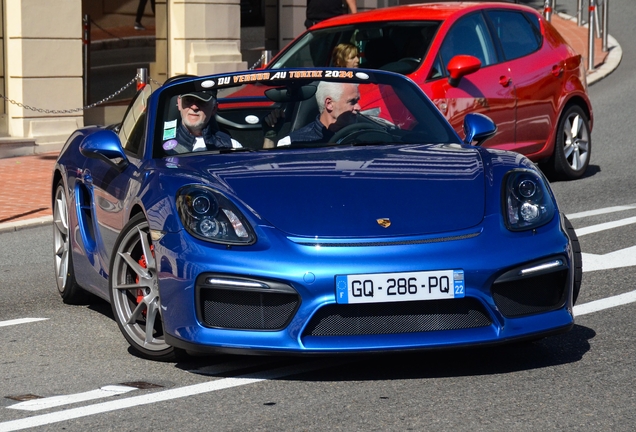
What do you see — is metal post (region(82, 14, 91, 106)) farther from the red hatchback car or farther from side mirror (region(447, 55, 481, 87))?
side mirror (region(447, 55, 481, 87))

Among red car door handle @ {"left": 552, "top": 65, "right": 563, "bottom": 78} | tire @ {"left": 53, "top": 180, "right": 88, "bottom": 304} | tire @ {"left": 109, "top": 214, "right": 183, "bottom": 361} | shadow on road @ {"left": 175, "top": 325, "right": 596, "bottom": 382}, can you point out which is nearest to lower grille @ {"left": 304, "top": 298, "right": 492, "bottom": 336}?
shadow on road @ {"left": 175, "top": 325, "right": 596, "bottom": 382}

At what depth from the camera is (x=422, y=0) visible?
32.0 m

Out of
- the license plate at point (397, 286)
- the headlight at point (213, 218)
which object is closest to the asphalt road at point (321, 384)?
the license plate at point (397, 286)

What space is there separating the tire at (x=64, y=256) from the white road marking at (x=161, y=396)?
2.02 meters

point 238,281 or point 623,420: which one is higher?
point 238,281

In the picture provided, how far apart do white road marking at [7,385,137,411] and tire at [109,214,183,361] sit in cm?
39

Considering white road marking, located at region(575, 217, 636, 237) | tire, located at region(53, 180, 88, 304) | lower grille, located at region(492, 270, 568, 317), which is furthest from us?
white road marking, located at region(575, 217, 636, 237)

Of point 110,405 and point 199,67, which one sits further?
point 199,67

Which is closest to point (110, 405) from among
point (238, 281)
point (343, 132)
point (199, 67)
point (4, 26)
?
point (238, 281)

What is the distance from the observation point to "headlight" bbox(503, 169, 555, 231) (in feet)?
17.7

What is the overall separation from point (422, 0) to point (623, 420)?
28.1 meters

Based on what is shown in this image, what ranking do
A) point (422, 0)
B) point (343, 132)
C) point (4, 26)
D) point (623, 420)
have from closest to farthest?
point (623, 420), point (343, 132), point (4, 26), point (422, 0)

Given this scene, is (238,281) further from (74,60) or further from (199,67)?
(199,67)

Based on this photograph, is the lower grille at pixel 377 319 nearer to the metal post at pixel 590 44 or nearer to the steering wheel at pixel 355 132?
the steering wheel at pixel 355 132
